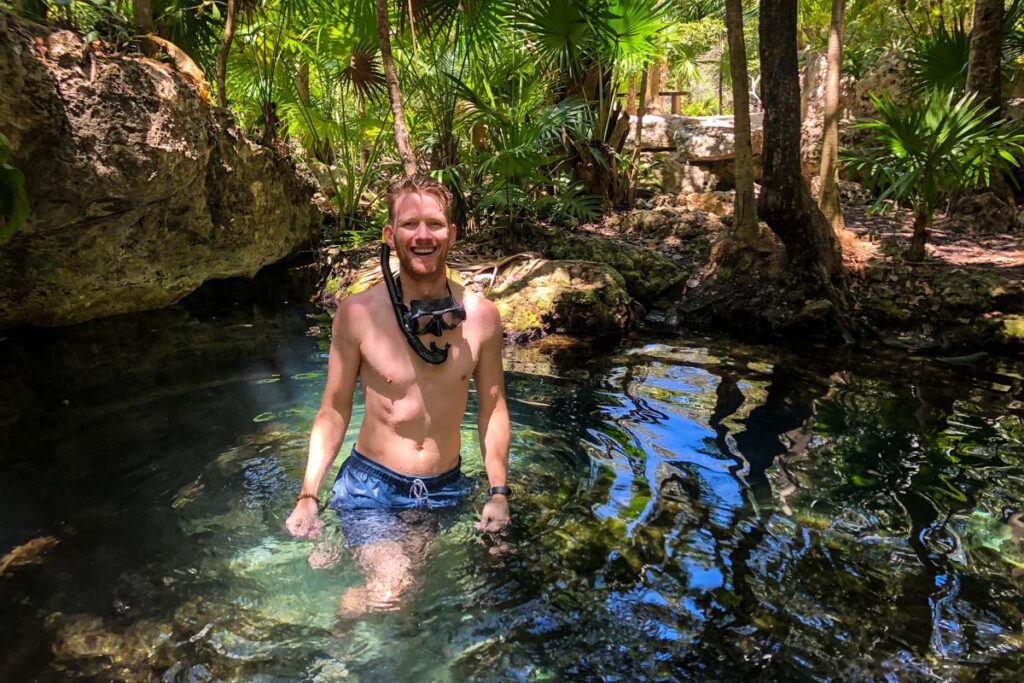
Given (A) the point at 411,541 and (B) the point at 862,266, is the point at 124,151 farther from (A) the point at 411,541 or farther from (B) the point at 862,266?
(B) the point at 862,266

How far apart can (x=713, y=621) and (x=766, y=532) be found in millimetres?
703

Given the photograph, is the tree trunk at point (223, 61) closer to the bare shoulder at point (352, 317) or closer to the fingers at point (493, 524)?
the bare shoulder at point (352, 317)

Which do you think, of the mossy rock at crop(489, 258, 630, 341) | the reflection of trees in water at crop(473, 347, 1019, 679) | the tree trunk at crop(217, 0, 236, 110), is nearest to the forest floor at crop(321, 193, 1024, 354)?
the mossy rock at crop(489, 258, 630, 341)

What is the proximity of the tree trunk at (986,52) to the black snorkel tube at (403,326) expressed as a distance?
7.82 m

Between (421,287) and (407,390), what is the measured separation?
0.40 metres

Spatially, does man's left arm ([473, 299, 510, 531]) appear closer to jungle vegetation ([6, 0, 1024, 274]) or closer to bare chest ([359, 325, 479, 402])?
bare chest ([359, 325, 479, 402])

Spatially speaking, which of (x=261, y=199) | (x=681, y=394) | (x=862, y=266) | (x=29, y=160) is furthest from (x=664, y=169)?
(x=29, y=160)

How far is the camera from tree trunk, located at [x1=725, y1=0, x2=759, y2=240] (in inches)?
249

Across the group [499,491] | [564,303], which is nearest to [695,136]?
[564,303]

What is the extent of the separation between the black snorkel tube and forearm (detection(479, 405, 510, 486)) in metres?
0.33

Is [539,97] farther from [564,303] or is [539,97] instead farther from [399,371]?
[399,371]

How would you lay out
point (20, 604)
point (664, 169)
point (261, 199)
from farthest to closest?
point (664, 169)
point (261, 199)
point (20, 604)

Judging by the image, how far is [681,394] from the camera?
4777 millimetres

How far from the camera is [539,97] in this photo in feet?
28.2
